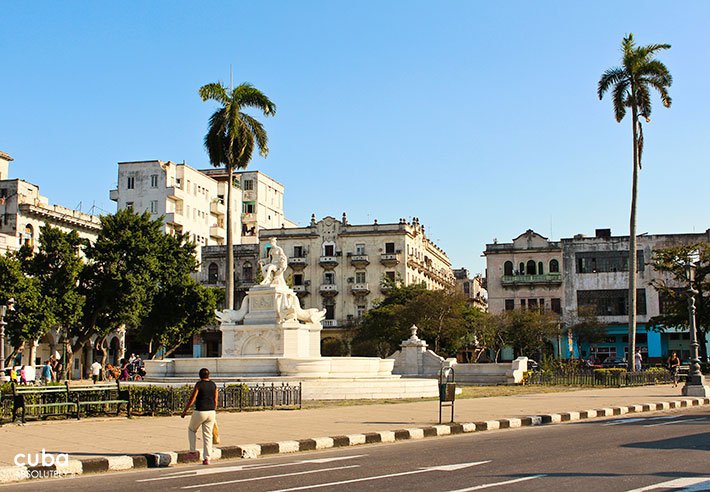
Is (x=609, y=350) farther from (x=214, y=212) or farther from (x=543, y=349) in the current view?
(x=214, y=212)

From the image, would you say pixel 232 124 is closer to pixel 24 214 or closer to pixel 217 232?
pixel 24 214

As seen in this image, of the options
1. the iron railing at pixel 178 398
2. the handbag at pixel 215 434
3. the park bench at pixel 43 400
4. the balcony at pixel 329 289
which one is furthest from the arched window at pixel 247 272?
the handbag at pixel 215 434

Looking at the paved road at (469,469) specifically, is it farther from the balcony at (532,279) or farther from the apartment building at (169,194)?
the apartment building at (169,194)

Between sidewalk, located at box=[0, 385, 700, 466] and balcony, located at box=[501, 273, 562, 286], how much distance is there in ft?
156

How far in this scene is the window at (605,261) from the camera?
72625mm

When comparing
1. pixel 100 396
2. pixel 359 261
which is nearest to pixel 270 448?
pixel 100 396

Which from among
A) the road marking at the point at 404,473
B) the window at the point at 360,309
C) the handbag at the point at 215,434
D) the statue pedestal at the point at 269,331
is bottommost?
the road marking at the point at 404,473

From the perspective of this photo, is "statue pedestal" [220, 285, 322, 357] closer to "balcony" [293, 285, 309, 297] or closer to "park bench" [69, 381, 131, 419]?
"park bench" [69, 381, 131, 419]

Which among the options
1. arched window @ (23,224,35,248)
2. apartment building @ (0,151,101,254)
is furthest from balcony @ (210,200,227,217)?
arched window @ (23,224,35,248)

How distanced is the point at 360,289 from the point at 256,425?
204 feet

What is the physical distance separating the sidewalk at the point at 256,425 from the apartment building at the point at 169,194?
59.4 metres

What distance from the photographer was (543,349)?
6881cm

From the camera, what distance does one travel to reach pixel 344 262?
82000 mm

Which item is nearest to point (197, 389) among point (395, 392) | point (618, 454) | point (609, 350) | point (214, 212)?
point (618, 454)
